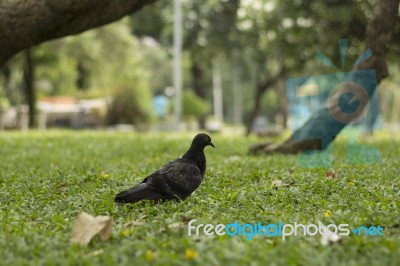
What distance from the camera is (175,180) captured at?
5219mm

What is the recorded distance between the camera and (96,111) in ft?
93.0

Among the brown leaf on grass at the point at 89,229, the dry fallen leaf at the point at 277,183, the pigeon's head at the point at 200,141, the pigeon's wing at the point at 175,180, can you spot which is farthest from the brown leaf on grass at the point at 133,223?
the dry fallen leaf at the point at 277,183

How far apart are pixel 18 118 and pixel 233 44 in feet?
37.7

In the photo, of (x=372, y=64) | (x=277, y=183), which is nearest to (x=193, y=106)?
(x=372, y=64)

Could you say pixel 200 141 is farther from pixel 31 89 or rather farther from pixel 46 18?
pixel 31 89

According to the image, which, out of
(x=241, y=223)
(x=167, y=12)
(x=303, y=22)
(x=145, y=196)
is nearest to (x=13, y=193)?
(x=145, y=196)

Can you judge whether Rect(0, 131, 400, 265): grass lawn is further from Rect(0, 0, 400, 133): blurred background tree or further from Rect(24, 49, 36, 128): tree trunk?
Rect(24, 49, 36, 128): tree trunk

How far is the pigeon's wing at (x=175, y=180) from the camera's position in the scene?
5.16 m


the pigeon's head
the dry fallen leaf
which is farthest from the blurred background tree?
the dry fallen leaf

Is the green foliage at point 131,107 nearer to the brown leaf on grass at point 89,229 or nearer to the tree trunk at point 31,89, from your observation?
the tree trunk at point 31,89

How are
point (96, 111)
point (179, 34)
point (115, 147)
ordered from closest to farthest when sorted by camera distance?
1. point (115, 147)
2. point (179, 34)
3. point (96, 111)

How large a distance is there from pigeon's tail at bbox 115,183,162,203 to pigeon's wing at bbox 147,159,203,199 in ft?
0.21

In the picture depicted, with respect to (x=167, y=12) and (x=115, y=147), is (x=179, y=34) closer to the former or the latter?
(x=167, y=12)

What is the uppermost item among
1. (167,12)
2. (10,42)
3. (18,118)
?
(167,12)
